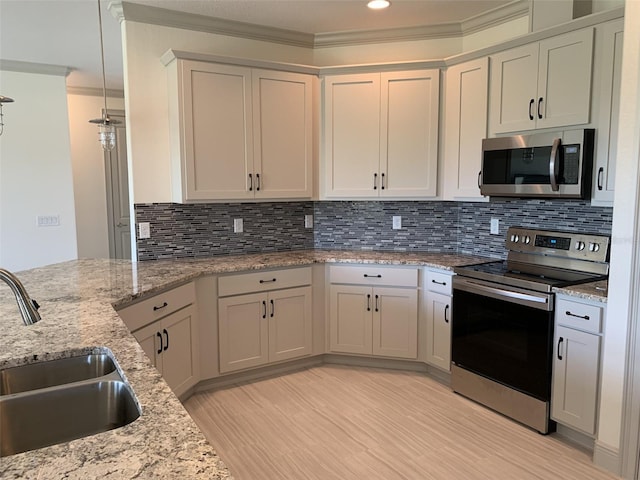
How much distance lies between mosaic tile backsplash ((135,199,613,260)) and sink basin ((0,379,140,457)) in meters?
2.30

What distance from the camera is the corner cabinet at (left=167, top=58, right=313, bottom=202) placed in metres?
3.36

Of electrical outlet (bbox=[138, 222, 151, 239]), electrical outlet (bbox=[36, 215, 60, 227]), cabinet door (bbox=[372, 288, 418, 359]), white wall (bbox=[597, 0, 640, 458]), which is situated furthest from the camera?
electrical outlet (bbox=[36, 215, 60, 227])

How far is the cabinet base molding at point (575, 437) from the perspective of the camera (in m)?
2.58

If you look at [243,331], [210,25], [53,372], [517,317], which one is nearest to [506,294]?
[517,317]

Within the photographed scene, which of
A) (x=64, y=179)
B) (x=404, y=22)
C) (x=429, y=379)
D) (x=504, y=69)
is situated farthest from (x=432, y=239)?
(x=64, y=179)

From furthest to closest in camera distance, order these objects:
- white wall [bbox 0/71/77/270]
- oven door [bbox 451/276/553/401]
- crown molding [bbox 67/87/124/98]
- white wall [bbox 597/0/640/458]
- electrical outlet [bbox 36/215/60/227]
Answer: crown molding [bbox 67/87/124/98] → electrical outlet [bbox 36/215/60/227] → white wall [bbox 0/71/77/270] → oven door [bbox 451/276/553/401] → white wall [bbox 597/0/640/458]

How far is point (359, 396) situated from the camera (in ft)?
10.7

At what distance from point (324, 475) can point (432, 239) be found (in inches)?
87.6

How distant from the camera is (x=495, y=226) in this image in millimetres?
3637

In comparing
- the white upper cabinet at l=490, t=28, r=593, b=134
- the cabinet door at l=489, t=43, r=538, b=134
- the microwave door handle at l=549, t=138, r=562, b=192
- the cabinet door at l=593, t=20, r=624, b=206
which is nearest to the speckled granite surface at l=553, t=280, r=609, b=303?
the cabinet door at l=593, t=20, r=624, b=206

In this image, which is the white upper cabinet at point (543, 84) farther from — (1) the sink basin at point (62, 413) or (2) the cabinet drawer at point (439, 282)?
(1) the sink basin at point (62, 413)

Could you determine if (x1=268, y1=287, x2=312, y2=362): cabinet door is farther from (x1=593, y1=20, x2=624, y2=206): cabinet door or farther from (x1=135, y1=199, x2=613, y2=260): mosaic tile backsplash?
(x1=593, y1=20, x2=624, y2=206): cabinet door

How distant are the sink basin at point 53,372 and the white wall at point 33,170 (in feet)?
13.9

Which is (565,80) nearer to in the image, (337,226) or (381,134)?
(381,134)
